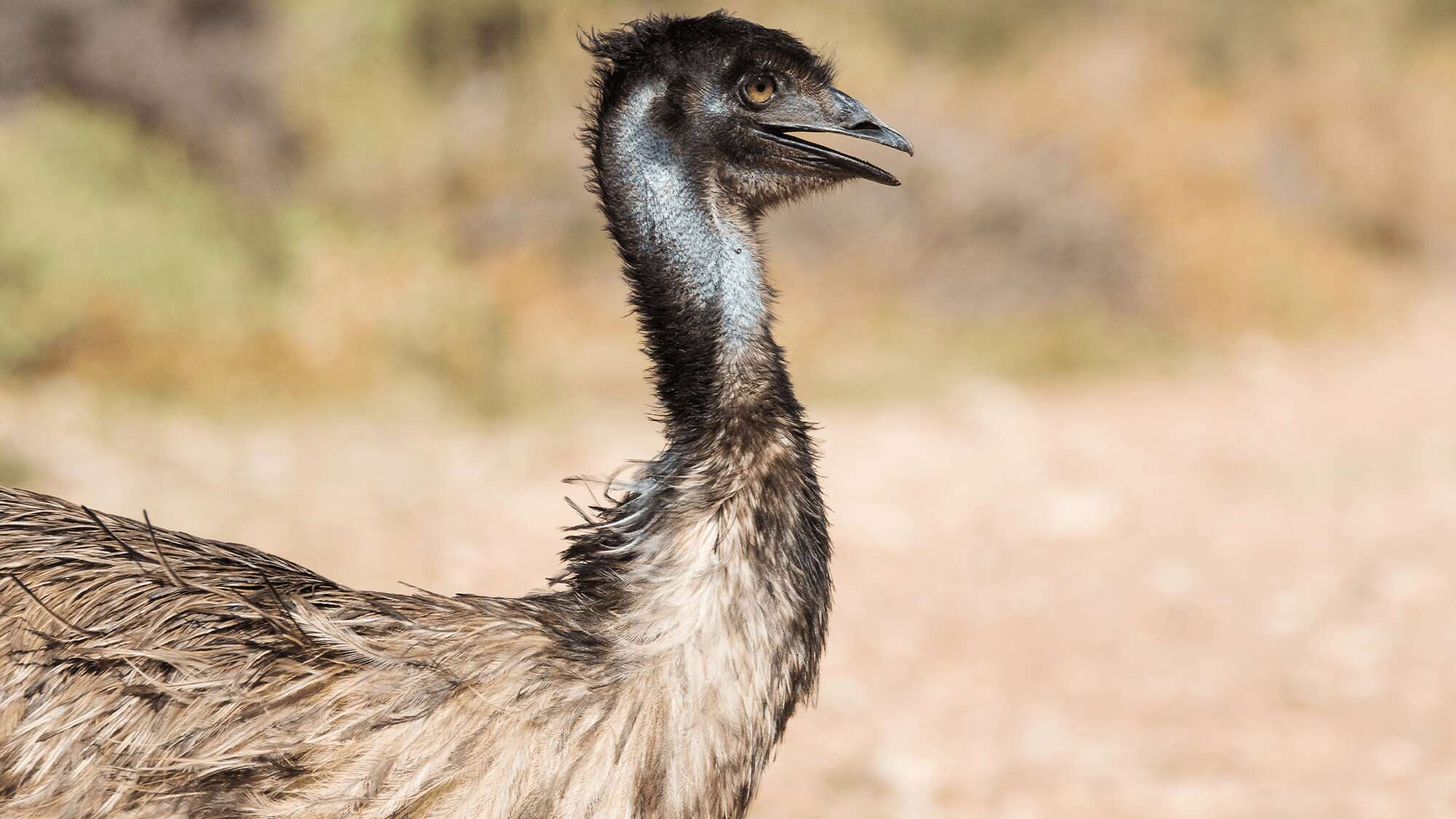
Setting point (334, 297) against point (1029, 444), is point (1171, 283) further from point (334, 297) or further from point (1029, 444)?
point (334, 297)

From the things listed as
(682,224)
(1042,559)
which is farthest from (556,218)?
(682,224)

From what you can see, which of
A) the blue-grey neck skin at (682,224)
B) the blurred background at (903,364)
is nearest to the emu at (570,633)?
the blue-grey neck skin at (682,224)

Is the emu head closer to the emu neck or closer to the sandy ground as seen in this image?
the emu neck

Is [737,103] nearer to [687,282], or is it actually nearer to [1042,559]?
[687,282]

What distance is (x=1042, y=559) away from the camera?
21.5 ft

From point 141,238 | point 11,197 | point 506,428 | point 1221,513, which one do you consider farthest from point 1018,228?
point 11,197

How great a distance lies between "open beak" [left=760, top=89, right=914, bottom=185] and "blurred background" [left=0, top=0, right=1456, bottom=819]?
6.96 ft

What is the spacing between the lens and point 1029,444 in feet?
26.5

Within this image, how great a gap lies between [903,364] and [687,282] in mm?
6566

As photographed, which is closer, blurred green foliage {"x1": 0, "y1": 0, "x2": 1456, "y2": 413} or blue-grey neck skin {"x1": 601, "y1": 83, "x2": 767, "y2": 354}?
blue-grey neck skin {"x1": 601, "y1": 83, "x2": 767, "y2": 354}

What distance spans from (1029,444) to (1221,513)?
1.23 meters

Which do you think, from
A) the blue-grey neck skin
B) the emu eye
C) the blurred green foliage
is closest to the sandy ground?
the blurred green foliage

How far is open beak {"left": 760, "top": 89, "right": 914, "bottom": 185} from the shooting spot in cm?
279

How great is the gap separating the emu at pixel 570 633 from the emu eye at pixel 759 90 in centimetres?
1
